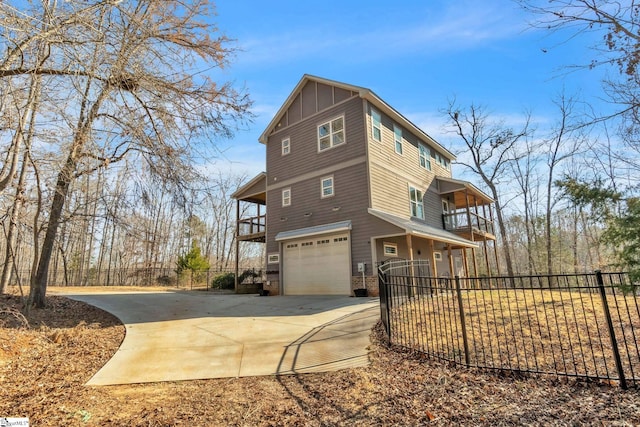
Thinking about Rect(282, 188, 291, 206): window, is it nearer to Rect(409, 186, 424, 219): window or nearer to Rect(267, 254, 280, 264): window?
Rect(267, 254, 280, 264): window

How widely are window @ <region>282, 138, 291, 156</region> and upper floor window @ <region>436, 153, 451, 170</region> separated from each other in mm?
9837

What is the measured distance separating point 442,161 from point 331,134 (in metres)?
10.0

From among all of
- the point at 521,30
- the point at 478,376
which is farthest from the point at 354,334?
the point at 521,30

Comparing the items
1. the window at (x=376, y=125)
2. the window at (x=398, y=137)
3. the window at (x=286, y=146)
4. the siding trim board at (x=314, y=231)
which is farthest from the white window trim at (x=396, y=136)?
the window at (x=286, y=146)

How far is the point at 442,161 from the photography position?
21969 millimetres

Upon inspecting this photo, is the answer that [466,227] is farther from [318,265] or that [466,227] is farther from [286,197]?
[286,197]

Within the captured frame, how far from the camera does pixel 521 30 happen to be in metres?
5.04

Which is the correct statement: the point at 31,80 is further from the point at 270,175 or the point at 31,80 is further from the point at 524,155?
the point at 524,155

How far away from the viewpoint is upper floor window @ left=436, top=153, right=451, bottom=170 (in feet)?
69.9

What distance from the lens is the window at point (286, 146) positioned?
1715 centimetres

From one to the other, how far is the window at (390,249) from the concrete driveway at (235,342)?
425 cm

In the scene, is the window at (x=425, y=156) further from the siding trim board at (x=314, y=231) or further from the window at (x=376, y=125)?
the siding trim board at (x=314, y=231)

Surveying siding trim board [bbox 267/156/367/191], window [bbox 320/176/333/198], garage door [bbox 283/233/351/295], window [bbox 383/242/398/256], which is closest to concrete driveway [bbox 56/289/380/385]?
garage door [bbox 283/233/351/295]

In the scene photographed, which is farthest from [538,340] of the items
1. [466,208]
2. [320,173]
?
[466,208]
